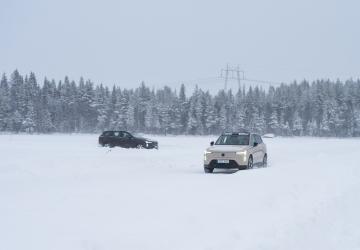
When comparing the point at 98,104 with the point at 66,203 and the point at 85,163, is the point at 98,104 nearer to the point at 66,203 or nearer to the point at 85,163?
the point at 85,163

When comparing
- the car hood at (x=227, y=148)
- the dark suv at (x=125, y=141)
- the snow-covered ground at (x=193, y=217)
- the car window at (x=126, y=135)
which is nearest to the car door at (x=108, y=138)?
the dark suv at (x=125, y=141)

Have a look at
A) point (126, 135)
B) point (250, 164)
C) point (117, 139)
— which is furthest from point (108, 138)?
point (250, 164)

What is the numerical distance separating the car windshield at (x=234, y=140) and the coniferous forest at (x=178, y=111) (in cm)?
7347

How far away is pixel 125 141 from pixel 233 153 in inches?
537

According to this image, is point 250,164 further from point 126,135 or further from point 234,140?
point 126,135

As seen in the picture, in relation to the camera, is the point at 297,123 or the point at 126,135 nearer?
the point at 126,135

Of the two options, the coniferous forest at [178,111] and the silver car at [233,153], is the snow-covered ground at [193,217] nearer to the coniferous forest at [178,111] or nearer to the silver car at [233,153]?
the silver car at [233,153]

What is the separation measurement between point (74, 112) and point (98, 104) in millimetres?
9199

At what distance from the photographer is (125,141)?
25406mm

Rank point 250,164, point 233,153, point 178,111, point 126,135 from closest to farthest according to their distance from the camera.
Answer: point 233,153
point 250,164
point 126,135
point 178,111

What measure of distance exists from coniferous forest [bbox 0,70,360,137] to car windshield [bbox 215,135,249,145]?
241 ft

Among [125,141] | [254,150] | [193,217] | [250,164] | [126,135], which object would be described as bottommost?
[193,217]

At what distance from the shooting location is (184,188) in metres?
8.41

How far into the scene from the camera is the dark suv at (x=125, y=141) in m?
24.9
